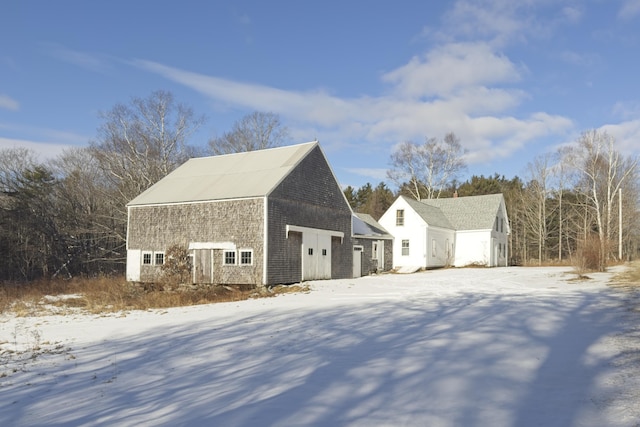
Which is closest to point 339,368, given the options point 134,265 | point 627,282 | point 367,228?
point 627,282

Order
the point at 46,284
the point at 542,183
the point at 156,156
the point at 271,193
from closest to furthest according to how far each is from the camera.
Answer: the point at 271,193 → the point at 46,284 → the point at 156,156 → the point at 542,183

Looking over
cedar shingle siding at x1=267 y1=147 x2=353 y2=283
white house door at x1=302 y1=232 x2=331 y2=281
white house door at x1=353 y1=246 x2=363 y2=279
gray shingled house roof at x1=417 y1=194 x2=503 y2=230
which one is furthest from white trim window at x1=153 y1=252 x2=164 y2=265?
gray shingled house roof at x1=417 y1=194 x2=503 y2=230

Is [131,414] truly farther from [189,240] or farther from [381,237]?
[381,237]

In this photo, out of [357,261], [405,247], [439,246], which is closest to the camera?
[357,261]

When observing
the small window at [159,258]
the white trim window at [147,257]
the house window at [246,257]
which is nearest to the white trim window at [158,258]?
the small window at [159,258]

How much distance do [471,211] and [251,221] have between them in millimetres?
25439

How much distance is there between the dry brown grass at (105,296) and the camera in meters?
19.0

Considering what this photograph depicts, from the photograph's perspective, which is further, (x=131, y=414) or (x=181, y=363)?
(x=181, y=363)

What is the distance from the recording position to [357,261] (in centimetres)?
3094

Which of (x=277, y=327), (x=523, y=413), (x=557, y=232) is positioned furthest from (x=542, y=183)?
(x=523, y=413)

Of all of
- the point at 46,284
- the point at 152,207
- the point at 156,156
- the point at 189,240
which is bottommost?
the point at 46,284

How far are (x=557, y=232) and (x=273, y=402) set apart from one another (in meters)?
60.8

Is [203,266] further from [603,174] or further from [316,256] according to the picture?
[603,174]

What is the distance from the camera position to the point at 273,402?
6391 mm
